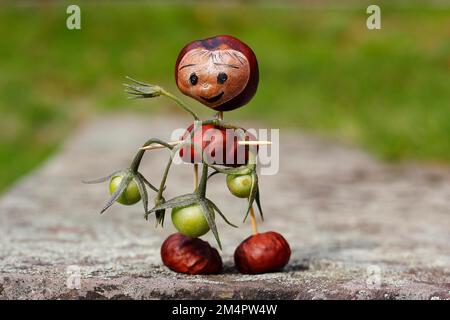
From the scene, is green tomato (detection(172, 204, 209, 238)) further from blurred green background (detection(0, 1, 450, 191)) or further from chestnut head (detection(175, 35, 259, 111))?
blurred green background (detection(0, 1, 450, 191))

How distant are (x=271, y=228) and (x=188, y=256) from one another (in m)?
0.91

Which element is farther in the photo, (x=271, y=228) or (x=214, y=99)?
(x=271, y=228)

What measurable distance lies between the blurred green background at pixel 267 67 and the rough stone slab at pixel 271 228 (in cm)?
64

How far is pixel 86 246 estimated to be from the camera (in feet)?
6.53

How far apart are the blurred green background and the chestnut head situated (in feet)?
8.59

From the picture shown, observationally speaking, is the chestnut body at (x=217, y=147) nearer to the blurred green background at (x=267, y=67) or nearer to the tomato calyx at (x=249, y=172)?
the tomato calyx at (x=249, y=172)

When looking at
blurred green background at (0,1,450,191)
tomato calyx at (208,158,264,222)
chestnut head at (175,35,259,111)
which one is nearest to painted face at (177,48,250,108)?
chestnut head at (175,35,259,111)

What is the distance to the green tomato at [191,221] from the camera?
4.83 feet

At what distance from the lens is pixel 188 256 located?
156 cm

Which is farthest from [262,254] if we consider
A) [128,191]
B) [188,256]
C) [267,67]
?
[267,67]

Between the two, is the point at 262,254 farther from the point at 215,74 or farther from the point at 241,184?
the point at 215,74

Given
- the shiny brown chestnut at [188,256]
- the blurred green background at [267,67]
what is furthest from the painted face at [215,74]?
the blurred green background at [267,67]

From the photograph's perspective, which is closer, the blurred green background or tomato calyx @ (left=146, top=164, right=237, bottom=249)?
tomato calyx @ (left=146, top=164, right=237, bottom=249)

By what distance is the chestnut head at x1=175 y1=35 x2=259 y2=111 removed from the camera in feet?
4.93
